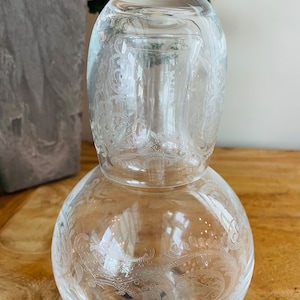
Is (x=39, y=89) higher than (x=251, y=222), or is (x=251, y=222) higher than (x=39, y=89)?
(x=39, y=89)

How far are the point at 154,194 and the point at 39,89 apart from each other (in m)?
0.27

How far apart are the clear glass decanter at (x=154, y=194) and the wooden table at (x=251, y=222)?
0.18ft

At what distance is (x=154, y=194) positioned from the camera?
0.47 metres

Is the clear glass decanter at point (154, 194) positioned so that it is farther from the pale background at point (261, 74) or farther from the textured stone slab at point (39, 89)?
the pale background at point (261, 74)

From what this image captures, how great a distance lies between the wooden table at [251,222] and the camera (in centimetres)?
52

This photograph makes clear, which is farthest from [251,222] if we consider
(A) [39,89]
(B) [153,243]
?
(A) [39,89]

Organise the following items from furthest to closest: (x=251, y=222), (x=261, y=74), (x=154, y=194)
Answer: (x=261, y=74) → (x=251, y=222) → (x=154, y=194)

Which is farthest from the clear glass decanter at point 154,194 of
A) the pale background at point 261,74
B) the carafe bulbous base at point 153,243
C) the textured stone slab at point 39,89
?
the pale background at point 261,74

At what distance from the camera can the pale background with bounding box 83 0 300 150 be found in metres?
0.77

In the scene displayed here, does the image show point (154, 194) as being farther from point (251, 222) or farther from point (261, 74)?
point (261, 74)

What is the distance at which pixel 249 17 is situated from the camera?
2.52ft

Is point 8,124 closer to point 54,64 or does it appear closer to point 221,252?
point 54,64

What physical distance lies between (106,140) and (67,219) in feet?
0.25

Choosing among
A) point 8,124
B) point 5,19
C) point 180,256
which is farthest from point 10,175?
point 180,256
